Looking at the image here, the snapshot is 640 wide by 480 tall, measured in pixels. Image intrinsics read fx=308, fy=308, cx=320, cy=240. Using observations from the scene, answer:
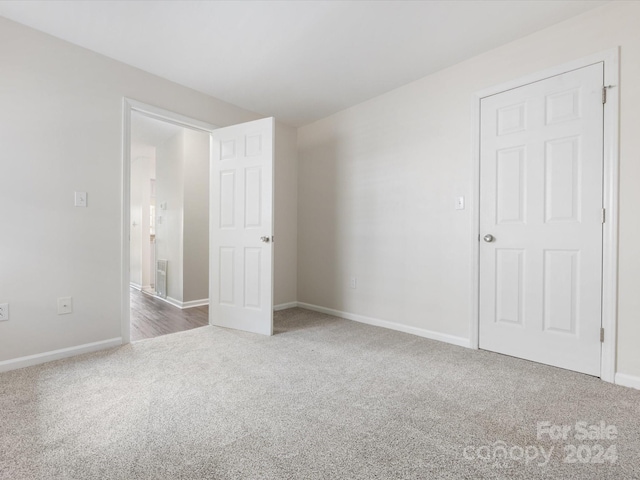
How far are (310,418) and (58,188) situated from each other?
96.6 inches

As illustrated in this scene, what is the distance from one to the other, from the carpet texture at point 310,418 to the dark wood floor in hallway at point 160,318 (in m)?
0.63

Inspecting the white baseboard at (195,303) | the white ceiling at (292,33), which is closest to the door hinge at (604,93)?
the white ceiling at (292,33)

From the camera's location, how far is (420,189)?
2965 millimetres

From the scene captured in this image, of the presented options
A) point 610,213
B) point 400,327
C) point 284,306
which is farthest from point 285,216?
point 610,213

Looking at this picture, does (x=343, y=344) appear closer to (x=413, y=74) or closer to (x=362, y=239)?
(x=362, y=239)

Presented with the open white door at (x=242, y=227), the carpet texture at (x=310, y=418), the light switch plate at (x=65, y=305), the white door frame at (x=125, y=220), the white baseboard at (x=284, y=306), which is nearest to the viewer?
the carpet texture at (x=310, y=418)

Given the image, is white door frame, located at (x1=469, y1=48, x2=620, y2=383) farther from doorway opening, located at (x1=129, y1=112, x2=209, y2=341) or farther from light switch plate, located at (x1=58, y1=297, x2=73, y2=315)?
light switch plate, located at (x1=58, y1=297, x2=73, y2=315)

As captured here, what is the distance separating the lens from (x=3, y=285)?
6.95 feet

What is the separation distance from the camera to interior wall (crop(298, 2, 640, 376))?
76.7 inches

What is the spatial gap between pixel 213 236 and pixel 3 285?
64.5 inches

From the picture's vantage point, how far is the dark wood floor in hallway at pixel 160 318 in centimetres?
310

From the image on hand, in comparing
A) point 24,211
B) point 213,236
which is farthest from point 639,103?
point 24,211

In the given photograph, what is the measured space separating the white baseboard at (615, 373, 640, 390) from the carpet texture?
73mm

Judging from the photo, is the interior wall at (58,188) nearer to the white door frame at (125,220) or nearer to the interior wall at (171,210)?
the white door frame at (125,220)
